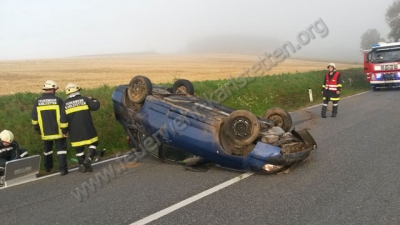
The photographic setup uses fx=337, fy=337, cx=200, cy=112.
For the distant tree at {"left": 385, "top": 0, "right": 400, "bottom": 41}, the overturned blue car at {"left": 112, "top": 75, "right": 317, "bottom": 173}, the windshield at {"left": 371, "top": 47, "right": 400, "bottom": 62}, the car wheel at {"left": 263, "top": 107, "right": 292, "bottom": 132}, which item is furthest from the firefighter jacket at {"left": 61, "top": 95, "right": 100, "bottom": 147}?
the distant tree at {"left": 385, "top": 0, "right": 400, "bottom": 41}

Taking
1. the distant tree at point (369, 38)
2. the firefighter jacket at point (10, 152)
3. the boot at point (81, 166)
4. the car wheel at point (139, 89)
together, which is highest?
the distant tree at point (369, 38)

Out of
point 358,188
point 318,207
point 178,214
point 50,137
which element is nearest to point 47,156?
point 50,137

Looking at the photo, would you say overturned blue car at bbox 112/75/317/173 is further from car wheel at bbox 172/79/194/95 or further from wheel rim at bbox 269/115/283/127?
car wheel at bbox 172/79/194/95

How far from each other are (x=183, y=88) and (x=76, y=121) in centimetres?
236

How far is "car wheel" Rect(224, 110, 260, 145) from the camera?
15.3 feet

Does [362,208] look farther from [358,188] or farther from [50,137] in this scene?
[50,137]

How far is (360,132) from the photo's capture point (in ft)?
23.4

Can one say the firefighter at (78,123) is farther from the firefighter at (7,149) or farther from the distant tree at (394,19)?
the distant tree at (394,19)

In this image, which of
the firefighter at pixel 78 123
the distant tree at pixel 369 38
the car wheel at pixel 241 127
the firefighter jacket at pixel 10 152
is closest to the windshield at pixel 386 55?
the car wheel at pixel 241 127

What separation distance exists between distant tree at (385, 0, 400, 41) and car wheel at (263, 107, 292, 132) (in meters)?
61.5

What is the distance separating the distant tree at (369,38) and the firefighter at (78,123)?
308 feet

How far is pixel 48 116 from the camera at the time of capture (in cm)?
546

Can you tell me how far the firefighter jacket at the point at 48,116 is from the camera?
5.45 metres

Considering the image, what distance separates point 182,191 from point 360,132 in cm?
470
